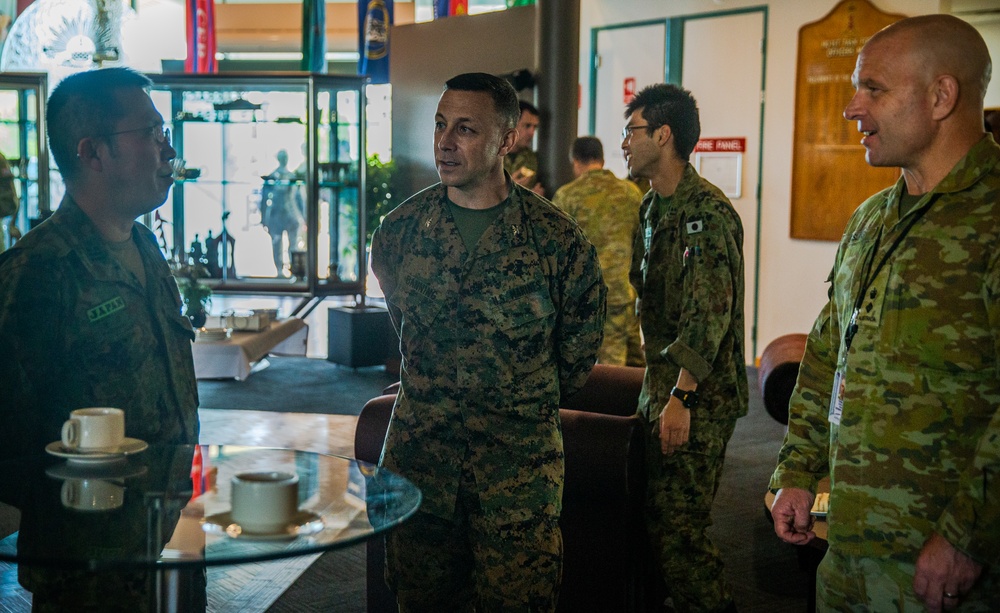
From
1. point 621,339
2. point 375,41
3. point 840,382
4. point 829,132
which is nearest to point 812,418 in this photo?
point 840,382

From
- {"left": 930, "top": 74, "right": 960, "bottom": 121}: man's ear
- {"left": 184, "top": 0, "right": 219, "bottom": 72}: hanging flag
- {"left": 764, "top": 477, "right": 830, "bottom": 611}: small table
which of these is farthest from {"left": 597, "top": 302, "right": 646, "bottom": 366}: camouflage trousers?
{"left": 184, "top": 0, "right": 219, "bottom": 72}: hanging flag

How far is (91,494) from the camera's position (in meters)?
1.47

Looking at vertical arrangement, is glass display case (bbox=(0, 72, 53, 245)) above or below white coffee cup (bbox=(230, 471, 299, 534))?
above

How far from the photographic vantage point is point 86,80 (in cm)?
203

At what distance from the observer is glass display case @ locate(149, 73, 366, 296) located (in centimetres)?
823

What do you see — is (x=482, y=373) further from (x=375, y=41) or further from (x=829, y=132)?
(x=375, y=41)

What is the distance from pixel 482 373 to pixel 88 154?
3.09 feet

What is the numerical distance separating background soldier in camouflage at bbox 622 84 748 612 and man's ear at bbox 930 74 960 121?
112cm

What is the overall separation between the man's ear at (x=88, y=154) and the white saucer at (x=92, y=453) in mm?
645

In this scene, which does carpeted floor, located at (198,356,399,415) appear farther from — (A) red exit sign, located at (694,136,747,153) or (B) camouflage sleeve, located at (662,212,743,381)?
(B) camouflage sleeve, located at (662,212,743,381)

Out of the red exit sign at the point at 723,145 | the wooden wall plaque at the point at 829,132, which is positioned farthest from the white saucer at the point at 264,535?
the red exit sign at the point at 723,145

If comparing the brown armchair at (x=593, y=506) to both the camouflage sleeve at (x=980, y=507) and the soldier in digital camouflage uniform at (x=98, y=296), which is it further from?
the camouflage sleeve at (x=980, y=507)

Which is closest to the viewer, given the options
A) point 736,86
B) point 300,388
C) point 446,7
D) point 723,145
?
point 300,388

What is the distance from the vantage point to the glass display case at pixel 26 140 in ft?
27.0
